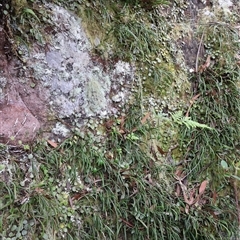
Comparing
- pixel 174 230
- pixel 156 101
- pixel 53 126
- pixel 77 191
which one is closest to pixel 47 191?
pixel 77 191

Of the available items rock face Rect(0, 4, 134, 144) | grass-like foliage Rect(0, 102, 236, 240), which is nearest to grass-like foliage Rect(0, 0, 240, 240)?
grass-like foliage Rect(0, 102, 236, 240)

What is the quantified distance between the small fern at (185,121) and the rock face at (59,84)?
52 centimetres

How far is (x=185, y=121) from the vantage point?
2.93 m

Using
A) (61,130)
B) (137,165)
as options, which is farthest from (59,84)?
(137,165)

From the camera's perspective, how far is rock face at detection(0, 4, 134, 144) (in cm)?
236

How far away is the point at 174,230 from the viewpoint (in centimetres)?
255

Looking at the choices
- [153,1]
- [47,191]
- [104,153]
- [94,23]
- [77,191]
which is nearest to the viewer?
[47,191]

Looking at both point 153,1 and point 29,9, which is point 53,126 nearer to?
point 29,9

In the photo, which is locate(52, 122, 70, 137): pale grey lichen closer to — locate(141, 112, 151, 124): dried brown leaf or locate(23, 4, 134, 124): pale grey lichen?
locate(23, 4, 134, 124): pale grey lichen

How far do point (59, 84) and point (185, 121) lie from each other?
4.06 ft

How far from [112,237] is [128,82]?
54.7 inches

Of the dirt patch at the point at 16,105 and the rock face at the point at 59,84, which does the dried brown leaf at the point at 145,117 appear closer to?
the rock face at the point at 59,84

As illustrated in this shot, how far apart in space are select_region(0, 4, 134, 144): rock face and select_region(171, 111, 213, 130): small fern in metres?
0.52

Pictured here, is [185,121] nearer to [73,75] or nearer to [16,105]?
[73,75]
